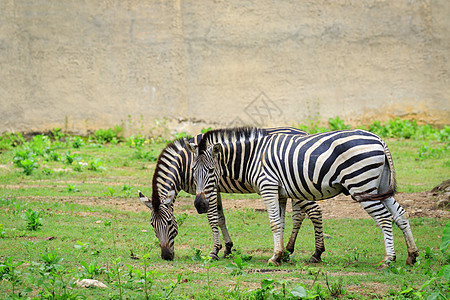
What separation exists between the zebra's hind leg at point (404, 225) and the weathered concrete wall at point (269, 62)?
1079 cm

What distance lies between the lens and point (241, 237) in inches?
333

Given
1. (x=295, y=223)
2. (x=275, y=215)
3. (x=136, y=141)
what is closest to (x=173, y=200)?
(x=275, y=215)

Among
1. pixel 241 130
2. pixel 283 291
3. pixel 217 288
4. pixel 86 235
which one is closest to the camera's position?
pixel 283 291

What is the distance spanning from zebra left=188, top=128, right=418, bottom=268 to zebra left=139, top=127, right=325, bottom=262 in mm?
381

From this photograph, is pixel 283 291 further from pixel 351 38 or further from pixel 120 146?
pixel 351 38

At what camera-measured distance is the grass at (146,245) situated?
5152 millimetres

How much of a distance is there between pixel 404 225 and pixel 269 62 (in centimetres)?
1144

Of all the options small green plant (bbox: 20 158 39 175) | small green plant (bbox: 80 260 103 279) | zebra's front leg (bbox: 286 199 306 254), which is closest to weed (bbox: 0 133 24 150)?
small green plant (bbox: 20 158 39 175)

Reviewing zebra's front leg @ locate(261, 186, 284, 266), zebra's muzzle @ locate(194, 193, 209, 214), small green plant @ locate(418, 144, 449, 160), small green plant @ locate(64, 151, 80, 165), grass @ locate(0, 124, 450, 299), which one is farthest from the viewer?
small green plant @ locate(418, 144, 449, 160)

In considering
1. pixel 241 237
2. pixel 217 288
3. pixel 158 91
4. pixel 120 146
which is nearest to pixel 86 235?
pixel 241 237

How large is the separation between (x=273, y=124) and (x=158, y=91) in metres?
3.76

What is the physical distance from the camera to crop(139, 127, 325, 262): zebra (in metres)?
7.14

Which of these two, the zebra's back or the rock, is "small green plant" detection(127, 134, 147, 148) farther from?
the rock

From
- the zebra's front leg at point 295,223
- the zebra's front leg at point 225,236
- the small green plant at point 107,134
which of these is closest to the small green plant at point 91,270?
the zebra's front leg at point 225,236
